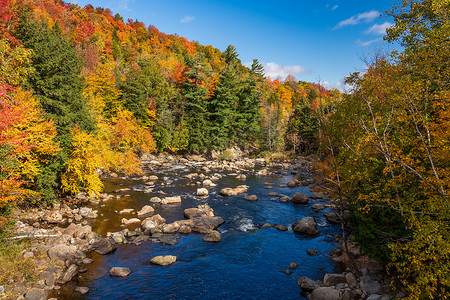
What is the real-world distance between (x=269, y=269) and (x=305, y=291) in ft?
7.35

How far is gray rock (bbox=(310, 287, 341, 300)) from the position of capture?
980cm

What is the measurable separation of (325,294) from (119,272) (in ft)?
30.9

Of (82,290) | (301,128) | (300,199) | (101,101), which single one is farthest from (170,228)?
(301,128)

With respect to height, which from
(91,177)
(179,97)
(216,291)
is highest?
(179,97)

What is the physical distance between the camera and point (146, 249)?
14.3m

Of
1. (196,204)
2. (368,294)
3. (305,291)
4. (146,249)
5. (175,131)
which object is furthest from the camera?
(175,131)

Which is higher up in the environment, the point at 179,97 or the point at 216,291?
the point at 179,97

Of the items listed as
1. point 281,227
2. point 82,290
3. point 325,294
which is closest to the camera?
point 325,294

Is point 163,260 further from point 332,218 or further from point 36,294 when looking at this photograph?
point 332,218

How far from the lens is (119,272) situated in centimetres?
1173

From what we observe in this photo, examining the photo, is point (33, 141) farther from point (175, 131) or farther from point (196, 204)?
point (175, 131)

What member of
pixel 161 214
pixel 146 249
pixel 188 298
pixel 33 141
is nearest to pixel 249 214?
pixel 161 214

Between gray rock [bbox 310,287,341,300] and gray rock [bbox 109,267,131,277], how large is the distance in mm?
8634

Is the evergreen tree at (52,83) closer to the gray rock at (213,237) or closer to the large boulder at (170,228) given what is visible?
the large boulder at (170,228)
